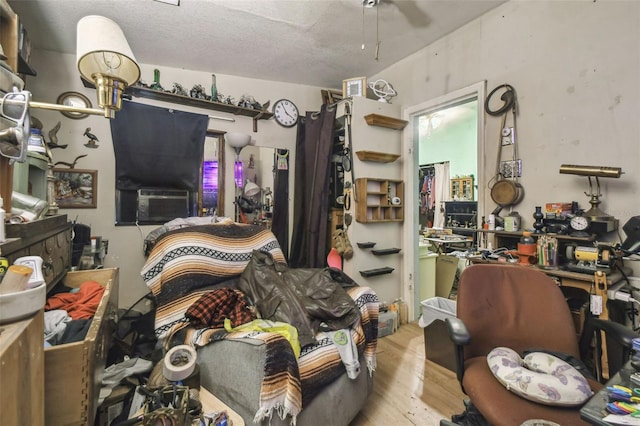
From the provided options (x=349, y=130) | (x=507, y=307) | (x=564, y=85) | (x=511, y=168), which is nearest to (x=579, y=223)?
(x=511, y=168)

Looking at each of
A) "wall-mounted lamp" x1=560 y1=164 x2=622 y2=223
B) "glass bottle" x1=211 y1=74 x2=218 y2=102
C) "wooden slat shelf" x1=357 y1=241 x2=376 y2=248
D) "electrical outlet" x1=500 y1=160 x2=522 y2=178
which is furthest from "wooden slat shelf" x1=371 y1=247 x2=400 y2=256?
"glass bottle" x1=211 y1=74 x2=218 y2=102

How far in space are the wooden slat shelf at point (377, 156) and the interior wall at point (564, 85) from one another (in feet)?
2.91

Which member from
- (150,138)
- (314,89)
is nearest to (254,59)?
(314,89)

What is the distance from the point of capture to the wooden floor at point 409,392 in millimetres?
1719

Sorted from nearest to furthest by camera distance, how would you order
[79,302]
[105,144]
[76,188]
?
1. [79,302]
2. [76,188]
3. [105,144]

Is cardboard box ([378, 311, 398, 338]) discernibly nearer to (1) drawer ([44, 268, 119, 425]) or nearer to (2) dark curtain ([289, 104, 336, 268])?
(2) dark curtain ([289, 104, 336, 268])

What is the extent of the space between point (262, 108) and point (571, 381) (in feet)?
11.1

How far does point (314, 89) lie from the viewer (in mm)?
3793

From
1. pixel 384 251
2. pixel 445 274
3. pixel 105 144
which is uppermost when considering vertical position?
pixel 105 144

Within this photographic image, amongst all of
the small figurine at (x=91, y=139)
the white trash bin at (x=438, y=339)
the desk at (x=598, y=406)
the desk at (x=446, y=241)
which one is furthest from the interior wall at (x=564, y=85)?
the small figurine at (x=91, y=139)

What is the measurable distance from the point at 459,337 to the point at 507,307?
0.43 meters

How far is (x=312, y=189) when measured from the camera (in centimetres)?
333

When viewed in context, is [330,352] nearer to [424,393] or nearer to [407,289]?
[424,393]

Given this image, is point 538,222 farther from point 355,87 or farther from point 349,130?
point 355,87
